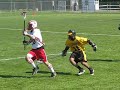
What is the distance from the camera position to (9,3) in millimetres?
94688

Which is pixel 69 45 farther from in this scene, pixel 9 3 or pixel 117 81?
pixel 9 3

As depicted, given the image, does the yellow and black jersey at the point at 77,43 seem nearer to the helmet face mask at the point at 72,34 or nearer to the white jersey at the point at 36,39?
the helmet face mask at the point at 72,34

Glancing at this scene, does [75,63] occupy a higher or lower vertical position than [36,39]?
lower

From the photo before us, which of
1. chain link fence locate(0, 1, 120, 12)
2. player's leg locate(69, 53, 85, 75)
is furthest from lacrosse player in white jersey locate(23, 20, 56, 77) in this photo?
chain link fence locate(0, 1, 120, 12)

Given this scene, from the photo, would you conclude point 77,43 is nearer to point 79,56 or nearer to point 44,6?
point 79,56

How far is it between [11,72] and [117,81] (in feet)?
12.1

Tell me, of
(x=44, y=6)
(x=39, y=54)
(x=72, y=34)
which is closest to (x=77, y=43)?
(x=72, y=34)

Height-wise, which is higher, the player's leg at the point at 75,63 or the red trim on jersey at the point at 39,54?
the red trim on jersey at the point at 39,54

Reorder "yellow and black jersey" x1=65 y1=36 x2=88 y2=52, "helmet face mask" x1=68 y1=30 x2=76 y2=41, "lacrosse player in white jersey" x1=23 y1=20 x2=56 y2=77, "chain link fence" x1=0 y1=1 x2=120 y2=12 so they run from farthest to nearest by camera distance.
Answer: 1. "chain link fence" x1=0 y1=1 x2=120 y2=12
2. "yellow and black jersey" x1=65 y1=36 x2=88 y2=52
3. "helmet face mask" x1=68 y1=30 x2=76 y2=41
4. "lacrosse player in white jersey" x1=23 y1=20 x2=56 y2=77

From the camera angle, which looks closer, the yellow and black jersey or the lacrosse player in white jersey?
the lacrosse player in white jersey

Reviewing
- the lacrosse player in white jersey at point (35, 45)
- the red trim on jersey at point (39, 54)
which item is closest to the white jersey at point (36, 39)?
the lacrosse player in white jersey at point (35, 45)

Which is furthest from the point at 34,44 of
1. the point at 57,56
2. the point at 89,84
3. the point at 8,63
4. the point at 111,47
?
the point at 111,47

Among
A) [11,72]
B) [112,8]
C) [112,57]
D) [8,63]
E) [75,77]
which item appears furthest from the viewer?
[112,8]

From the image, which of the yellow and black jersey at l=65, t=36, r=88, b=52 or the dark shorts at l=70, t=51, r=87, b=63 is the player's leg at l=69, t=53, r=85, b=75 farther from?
the yellow and black jersey at l=65, t=36, r=88, b=52
